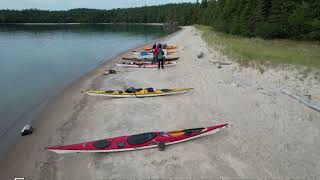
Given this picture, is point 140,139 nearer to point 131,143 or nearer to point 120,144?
point 131,143

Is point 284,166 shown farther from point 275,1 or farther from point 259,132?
point 275,1

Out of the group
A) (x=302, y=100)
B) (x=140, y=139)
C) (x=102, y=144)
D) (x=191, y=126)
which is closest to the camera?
(x=102, y=144)

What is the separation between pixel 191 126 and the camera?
12.1 meters

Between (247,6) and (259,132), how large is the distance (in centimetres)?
4313

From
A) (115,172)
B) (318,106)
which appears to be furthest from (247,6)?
(115,172)

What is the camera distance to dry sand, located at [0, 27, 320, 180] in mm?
8852

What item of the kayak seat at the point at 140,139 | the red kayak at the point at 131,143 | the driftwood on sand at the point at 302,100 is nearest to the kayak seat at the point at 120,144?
the red kayak at the point at 131,143

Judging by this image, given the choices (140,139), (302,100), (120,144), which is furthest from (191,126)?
(302,100)

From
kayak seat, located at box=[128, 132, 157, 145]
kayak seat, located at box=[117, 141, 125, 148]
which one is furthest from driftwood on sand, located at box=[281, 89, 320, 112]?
kayak seat, located at box=[117, 141, 125, 148]

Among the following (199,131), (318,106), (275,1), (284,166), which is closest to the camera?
(284,166)

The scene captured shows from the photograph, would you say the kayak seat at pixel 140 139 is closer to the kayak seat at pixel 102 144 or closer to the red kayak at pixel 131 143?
the red kayak at pixel 131 143

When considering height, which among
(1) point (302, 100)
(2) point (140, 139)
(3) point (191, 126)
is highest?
(1) point (302, 100)

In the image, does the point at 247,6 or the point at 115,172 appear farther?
the point at 247,6

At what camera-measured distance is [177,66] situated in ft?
83.3
